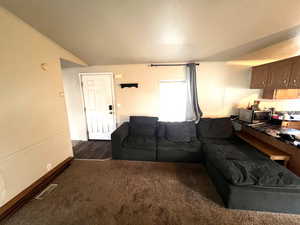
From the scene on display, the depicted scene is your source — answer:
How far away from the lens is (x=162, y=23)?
1787mm

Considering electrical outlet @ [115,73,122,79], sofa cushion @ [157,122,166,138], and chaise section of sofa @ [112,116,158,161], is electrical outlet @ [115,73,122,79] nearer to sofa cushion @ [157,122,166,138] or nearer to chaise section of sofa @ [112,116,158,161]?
chaise section of sofa @ [112,116,158,161]

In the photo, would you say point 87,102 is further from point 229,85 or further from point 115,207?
point 229,85

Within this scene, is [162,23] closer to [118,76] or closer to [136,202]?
[118,76]

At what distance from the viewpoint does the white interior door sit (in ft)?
11.3

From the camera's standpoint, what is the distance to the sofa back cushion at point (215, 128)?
280cm

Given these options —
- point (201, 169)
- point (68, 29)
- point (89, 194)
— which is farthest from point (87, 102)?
point (201, 169)

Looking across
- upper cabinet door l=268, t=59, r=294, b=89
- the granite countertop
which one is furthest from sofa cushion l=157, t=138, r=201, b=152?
upper cabinet door l=268, t=59, r=294, b=89

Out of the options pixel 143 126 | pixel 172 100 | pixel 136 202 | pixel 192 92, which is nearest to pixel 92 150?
pixel 143 126

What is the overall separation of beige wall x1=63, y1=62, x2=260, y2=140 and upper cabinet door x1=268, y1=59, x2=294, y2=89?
2.46 feet

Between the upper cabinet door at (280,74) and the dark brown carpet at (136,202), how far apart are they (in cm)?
209

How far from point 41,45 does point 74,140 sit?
107 inches

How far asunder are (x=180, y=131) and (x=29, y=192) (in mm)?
2851

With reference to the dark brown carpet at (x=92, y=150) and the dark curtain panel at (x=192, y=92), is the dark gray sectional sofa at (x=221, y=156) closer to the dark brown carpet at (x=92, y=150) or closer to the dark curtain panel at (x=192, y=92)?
the dark curtain panel at (x=192, y=92)

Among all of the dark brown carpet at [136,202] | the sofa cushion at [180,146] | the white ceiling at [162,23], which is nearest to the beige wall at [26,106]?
the white ceiling at [162,23]
